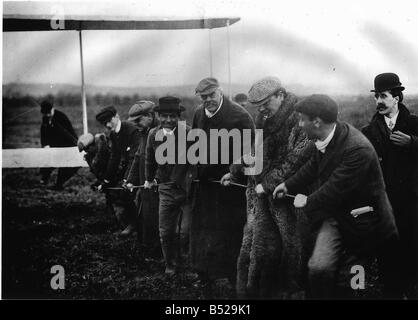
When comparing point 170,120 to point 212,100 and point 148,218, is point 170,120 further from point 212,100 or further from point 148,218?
point 148,218

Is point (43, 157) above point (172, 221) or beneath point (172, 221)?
above

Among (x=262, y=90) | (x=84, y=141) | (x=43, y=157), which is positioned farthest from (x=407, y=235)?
(x=43, y=157)

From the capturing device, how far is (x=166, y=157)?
13.9 ft

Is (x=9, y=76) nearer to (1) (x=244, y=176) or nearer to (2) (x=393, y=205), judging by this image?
(1) (x=244, y=176)

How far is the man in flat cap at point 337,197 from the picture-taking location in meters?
3.71

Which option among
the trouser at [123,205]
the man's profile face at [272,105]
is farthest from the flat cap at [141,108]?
the man's profile face at [272,105]

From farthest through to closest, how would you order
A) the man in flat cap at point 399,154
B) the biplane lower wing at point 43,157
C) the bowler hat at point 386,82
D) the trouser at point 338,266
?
the biplane lower wing at point 43,157
the bowler hat at point 386,82
the man in flat cap at point 399,154
the trouser at point 338,266

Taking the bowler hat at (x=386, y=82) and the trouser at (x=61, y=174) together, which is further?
the trouser at (x=61, y=174)

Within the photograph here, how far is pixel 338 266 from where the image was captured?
146 inches

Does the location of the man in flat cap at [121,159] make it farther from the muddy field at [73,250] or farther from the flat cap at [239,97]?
the flat cap at [239,97]

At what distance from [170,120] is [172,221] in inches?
31.9

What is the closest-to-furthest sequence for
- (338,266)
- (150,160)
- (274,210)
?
(338,266) → (274,210) → (150,160)

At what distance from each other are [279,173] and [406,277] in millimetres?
1297

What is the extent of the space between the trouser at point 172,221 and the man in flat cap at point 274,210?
1.75ft
